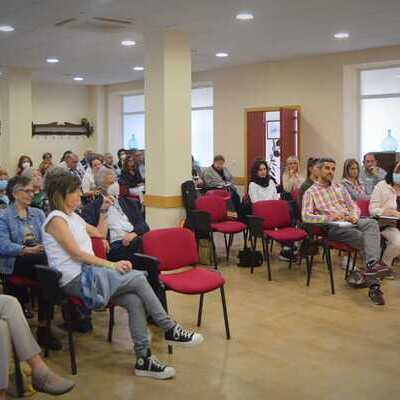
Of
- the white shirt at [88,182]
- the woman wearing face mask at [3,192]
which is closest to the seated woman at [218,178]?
the white shirt at [88,182]

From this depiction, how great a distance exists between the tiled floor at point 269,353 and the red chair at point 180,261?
0.41 meters

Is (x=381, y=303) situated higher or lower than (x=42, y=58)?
lower

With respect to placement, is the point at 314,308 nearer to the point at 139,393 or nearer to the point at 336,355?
the point at 336,355

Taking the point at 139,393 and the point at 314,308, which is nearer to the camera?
the point at 139,393

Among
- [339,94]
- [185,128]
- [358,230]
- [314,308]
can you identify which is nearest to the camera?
[314,308]

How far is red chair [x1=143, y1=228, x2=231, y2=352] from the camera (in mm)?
3963

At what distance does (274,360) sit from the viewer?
3791mm

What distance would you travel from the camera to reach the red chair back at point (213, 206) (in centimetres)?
677

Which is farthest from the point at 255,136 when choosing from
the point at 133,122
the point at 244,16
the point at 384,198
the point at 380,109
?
the point at 384,198

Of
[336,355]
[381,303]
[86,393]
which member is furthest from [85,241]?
[381,303]

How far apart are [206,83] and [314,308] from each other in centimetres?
753

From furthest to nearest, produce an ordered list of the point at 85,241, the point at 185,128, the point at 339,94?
the point at 339,94 → the point at 185,128 → the point at 85,241

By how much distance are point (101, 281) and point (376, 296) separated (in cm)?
268

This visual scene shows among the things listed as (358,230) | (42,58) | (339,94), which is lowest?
(358,230)
